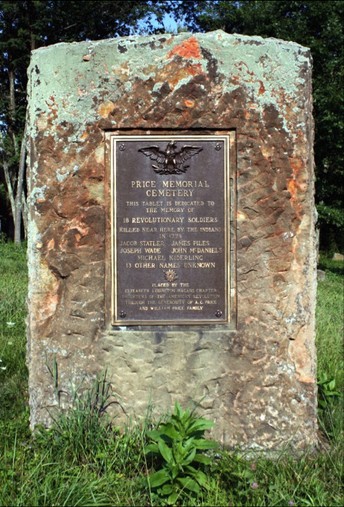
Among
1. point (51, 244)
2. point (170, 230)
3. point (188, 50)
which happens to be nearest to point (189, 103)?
point (188, 50)

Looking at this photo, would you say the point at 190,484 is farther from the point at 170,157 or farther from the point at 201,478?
the point at 170,157

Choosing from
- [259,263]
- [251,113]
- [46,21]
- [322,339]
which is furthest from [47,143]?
[46,21]

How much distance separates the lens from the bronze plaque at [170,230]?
314 cm

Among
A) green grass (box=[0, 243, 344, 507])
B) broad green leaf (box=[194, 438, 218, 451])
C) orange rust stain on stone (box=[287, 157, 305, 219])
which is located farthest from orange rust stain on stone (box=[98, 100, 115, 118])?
broad green leaf (box=[194, 438, 218, 451])

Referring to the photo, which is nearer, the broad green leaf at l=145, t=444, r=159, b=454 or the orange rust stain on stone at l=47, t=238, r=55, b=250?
the broad green leaf at l=145, t=444, r=159, b=454

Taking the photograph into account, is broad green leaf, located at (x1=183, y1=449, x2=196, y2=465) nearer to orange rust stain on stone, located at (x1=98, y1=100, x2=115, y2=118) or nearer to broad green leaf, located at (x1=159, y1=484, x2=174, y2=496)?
broad green leaf, located at (x1=159, y1=484, x2=174, y2=496)

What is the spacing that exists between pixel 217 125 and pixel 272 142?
334 mm

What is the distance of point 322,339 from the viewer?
5.30 meters

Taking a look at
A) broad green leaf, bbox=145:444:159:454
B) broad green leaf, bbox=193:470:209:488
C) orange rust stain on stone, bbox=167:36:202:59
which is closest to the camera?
broad green leaf, bbox=193:470:209:488

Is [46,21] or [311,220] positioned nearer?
[311,220]

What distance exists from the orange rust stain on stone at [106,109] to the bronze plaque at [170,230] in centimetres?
16

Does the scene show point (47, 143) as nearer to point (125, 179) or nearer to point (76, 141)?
point (76, 141)

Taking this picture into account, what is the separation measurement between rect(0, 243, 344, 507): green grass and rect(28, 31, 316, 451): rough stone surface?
148 millimetres

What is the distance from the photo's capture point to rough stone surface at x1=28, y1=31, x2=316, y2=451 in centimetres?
308
